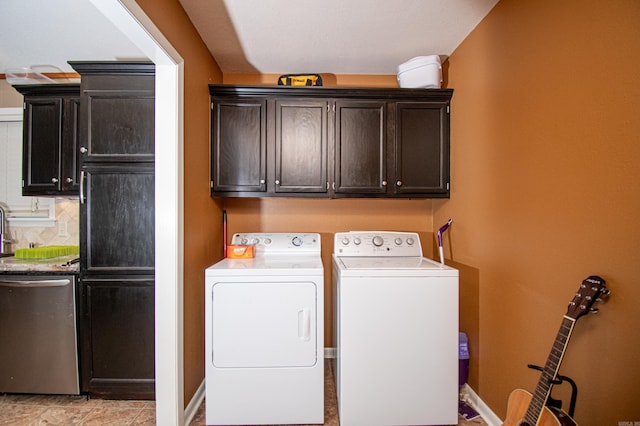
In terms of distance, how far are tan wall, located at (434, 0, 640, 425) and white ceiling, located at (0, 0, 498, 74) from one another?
1.10ft

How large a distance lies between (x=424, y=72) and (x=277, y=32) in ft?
3.67

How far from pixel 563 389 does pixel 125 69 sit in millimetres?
2973

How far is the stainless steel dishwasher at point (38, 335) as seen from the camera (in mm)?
1833

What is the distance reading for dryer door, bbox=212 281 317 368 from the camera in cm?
161

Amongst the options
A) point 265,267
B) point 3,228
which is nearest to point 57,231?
point 3,228

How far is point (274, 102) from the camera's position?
208 centimetres

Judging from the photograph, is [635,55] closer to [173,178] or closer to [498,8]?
[498,8]

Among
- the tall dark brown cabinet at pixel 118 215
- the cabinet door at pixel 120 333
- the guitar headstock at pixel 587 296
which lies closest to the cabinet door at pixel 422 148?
the guitar headstock at pixel 587 296

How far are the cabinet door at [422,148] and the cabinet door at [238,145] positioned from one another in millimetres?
1069

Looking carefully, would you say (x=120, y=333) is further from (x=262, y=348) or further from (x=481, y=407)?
(x=481, y=407)

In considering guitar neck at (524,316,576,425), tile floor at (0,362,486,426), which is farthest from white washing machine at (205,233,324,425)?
guitar neck at (524,316,576,425)

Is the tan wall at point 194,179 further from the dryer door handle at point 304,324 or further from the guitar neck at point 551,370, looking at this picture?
the guitar neck at point 551,370

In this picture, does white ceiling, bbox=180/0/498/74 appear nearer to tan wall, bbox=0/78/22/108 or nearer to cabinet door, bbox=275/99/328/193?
cabinet door, bbox=275/99/328/193

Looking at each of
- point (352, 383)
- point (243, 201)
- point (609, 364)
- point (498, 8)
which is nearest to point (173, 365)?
point (352, 383)
